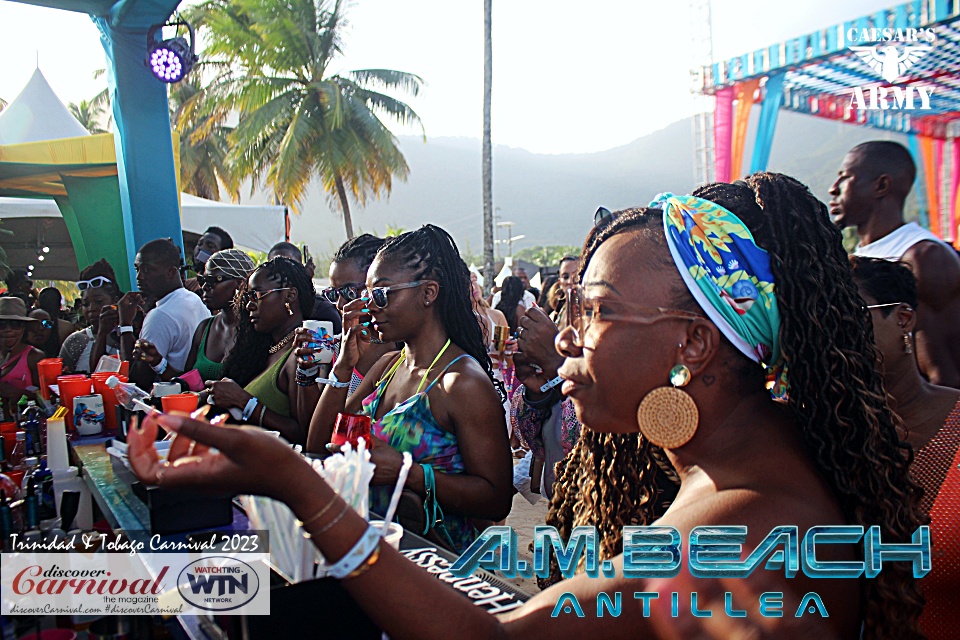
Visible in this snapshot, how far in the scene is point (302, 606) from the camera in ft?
4.29

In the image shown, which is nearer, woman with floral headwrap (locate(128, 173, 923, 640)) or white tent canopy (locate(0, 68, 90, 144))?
woman with floral headwrap (locate(128, 173, 923, 640))

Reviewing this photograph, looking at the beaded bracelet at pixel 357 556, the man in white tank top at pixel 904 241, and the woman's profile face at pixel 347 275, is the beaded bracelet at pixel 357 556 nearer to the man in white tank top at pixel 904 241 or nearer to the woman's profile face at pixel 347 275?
the woman's profile face at pixel 347 275

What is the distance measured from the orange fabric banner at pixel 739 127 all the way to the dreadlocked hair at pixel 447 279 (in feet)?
40.9

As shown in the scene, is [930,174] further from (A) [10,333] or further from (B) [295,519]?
(B) [295,519]

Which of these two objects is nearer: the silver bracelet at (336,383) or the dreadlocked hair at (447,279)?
the dreadlocked hair at (447,279)

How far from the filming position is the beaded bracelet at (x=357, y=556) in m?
1.12

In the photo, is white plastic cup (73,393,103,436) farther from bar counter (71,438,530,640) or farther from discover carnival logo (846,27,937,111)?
discover carnival logo (846,27,937,111)

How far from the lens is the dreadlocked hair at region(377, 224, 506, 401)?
2709 millimetres

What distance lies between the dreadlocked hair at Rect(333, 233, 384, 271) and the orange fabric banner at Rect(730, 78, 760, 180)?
1167 centimetres

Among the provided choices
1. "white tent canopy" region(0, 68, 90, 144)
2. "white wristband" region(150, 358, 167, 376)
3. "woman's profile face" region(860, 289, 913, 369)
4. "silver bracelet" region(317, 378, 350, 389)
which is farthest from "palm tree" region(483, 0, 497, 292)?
"woman's profile face" region(860, 289, 913, 369)

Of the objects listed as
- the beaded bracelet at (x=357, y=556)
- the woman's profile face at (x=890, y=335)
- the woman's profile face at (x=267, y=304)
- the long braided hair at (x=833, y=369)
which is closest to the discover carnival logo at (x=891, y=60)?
the woman's profile face at (x=890, y=335)

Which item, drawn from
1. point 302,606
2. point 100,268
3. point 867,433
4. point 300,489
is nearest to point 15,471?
point 302,606

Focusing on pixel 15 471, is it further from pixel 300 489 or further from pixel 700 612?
pixel 700 612

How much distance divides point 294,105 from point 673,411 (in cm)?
2467
